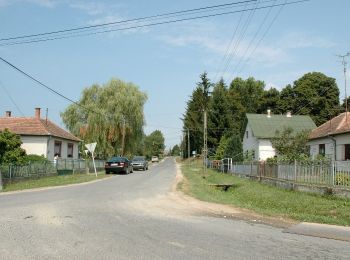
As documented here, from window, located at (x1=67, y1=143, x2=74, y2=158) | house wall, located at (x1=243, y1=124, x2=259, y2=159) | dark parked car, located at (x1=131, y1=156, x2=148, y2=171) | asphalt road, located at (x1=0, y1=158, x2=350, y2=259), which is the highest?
house wall, located at (x1=243, y1=124, x2=259, y2=159)

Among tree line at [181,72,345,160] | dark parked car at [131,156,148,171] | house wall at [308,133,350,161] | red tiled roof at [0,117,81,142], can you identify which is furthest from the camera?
tree line at [181,72,345,160]

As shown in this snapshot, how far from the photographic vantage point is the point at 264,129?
54.1 metres

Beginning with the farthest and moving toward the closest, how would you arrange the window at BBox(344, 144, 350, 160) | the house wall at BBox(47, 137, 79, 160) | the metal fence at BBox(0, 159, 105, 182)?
the house wall at BBox(47, 137, 79, 160) < the window at BBox(344, 144, 350, 160) < the metal fence at BBox(0, 159, 105, 182)

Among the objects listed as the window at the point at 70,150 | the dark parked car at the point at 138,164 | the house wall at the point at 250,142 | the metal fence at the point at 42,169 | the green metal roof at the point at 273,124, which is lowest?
the metal fence at the point at 42,169

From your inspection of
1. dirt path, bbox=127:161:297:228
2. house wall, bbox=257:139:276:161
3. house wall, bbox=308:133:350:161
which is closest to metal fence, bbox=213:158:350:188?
dirt path, bbox=127:161:297:228

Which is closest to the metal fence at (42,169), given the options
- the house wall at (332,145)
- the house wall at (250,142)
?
the house wall at (250,142)

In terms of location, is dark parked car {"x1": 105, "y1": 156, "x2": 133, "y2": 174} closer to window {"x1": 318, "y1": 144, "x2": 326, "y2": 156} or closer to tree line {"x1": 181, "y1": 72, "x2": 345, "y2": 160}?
window {"x1": 318, "y1": 144, "x2": 326, "y2": 156}

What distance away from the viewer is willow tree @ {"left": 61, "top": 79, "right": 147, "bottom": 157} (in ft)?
183

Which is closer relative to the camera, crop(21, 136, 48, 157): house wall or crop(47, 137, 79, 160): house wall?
crop(21, 136, 48, 157): house wall

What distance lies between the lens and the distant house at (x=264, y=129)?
52.9 m

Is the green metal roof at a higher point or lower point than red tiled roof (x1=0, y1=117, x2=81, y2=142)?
higher

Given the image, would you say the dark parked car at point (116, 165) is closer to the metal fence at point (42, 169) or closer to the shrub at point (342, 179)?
the metal fence at point (42, 169)

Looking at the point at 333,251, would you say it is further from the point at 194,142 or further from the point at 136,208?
the point at 194,142

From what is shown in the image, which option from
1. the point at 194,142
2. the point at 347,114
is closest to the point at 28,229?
the point at 347,114
